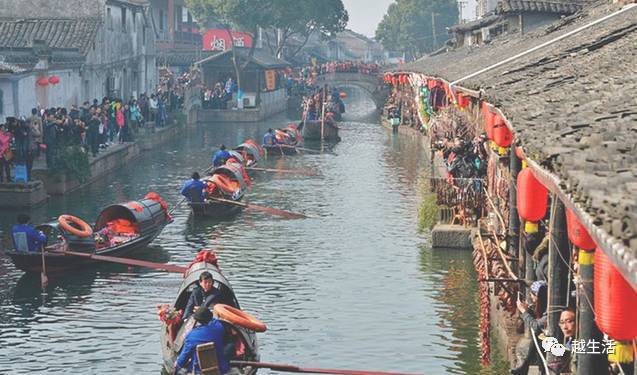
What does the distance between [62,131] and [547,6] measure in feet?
54.5

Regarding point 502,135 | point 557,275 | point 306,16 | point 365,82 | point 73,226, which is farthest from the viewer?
point 306,16

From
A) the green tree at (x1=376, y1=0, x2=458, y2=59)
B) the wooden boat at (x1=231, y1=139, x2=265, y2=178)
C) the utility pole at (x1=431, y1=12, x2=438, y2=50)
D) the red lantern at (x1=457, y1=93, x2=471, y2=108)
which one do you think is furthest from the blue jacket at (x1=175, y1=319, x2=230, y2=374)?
the green tree at (x1=376, y1=0, x2=458, y2=59)

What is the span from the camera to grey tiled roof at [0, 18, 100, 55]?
151 feet

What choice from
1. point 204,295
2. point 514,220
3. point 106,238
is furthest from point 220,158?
point 204,295

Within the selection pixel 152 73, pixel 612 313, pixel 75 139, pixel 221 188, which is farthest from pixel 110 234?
pixel 152 73

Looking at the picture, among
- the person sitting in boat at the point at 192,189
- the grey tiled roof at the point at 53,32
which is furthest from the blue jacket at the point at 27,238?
the grey tiled roof at the point at 53,32

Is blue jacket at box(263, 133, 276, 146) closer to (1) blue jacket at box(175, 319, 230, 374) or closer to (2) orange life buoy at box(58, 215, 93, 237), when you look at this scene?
(2) orange life buoy at box(58, 215, 93, 237)

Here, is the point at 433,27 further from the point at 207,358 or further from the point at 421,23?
the point at 207,358

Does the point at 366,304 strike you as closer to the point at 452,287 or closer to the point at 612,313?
the point at 452,287

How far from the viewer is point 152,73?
64.6m

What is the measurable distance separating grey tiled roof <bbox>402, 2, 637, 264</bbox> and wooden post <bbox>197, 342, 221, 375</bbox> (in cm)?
469

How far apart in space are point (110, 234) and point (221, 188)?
675 cm

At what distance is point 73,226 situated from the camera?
2505 cm

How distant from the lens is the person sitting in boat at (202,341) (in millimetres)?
15367
